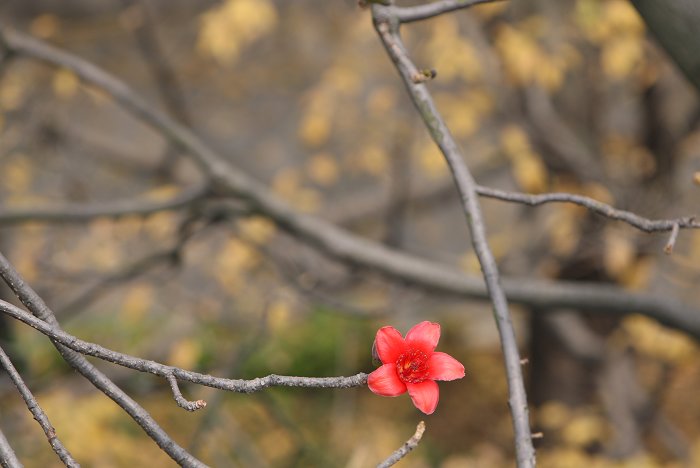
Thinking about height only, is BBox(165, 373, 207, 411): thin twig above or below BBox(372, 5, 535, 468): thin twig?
below

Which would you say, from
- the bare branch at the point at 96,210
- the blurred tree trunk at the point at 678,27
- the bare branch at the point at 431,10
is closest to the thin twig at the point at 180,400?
the bare branch at the point at 431,10

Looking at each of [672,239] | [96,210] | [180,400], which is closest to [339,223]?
[96,210]

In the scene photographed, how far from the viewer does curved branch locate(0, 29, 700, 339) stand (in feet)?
9.40

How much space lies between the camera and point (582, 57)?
519cm

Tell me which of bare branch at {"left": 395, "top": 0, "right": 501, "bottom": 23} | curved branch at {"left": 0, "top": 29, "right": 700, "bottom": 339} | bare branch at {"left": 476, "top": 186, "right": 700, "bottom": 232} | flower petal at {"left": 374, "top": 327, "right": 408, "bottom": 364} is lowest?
flower petal at {"left": 374, "top": 327, "right": 408, "bottom": 364}

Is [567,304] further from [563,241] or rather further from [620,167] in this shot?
[620,167]

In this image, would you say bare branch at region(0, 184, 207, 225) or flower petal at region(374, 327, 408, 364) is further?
bare branch at region(0, 184, 207, 225)

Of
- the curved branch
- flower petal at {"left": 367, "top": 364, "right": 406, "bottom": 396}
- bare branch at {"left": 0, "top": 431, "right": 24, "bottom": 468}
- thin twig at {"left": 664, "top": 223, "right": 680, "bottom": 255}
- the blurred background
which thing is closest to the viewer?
bare branch at {"left": 0, "top": 431, "right": 24, "bottom": 468}

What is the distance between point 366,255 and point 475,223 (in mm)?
2145

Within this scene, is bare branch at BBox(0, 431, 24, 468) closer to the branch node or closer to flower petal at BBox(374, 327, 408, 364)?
flower petal at BBox(374, 327, 408, 364)

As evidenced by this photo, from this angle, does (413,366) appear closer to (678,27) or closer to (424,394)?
(424,394)

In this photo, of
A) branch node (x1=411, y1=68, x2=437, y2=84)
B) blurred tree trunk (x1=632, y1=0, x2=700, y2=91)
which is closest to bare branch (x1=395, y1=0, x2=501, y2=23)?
branch node (x1=411, y1=68, x2=437, y2=84)

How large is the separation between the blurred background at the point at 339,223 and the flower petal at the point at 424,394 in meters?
2.22

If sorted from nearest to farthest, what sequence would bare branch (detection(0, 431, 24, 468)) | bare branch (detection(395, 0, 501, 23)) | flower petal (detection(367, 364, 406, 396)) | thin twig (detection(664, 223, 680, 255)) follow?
bare branch (detection(0, 431, 24, 468))
flower petal (detection(367, 364, 406, 396))
thin twig (detection(664, 223, 680, 255))
bare branch (detection(395, 0, 501, 23))
